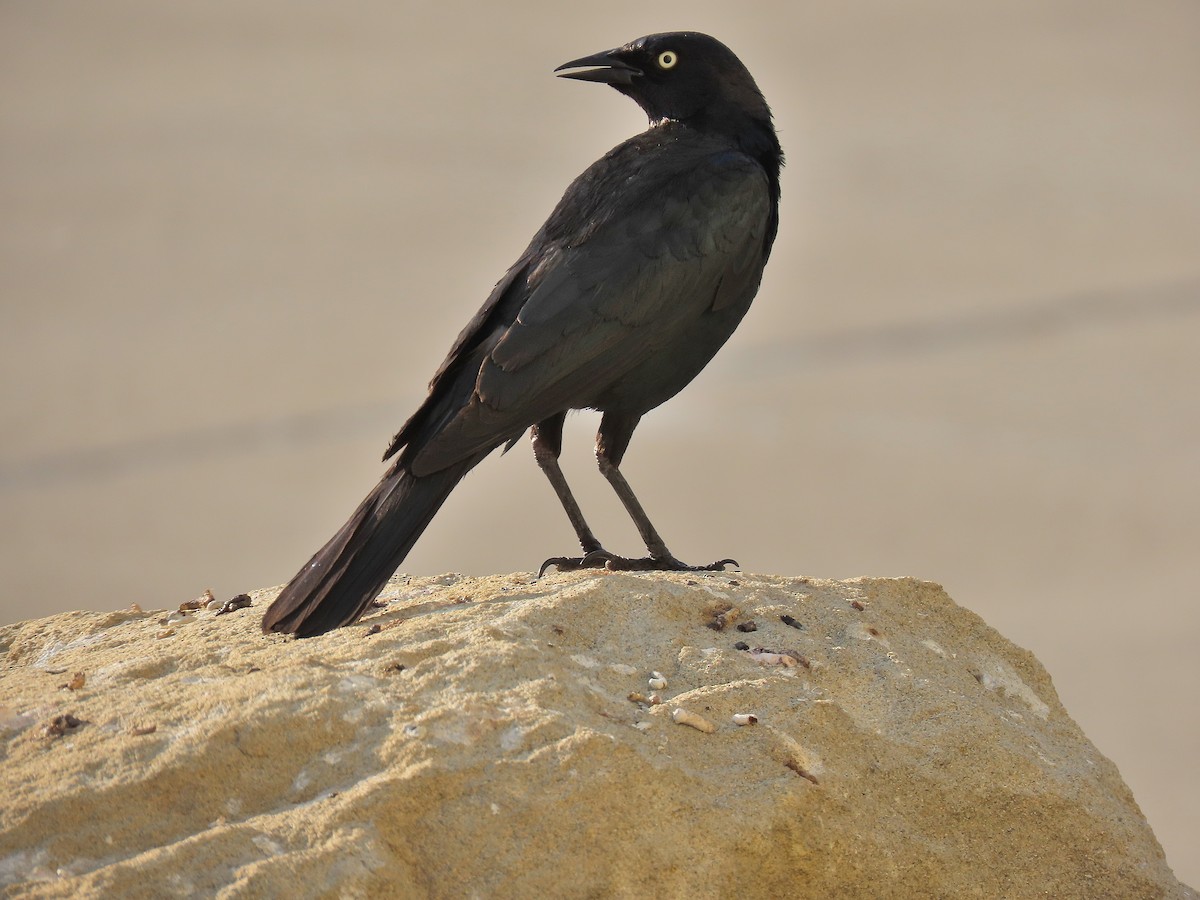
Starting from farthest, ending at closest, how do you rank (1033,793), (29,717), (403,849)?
(1033,793) → (29,717) → (403,849)

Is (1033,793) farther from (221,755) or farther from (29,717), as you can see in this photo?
(29,717)

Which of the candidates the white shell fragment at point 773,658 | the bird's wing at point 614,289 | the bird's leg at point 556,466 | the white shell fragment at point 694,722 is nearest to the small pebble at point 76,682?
the bird's wing at point 614,289

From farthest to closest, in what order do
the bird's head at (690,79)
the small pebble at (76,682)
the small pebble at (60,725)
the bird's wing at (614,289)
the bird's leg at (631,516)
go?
the bird's head at (690,79)
the bird's leg at (631,516)
the bird's wing at (614,289)
the small pebble at (76,682)
the small pebble at (60,725)

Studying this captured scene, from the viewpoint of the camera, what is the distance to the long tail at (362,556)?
3.53m

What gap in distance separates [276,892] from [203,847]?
18cm

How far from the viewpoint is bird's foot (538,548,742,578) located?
14.1ft

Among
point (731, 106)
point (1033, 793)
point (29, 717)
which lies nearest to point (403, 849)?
point (29, 717)

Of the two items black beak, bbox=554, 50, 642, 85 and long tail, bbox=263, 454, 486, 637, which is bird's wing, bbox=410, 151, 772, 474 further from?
black beak, bbox=554, 50, 642, 85

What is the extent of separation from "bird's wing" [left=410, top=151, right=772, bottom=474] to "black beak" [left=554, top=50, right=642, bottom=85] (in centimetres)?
64

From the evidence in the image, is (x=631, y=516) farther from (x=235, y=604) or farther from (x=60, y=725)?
(x=60, y=725)

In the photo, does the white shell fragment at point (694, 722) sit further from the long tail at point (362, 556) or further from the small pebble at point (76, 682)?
the small pebble at point (76, 682)

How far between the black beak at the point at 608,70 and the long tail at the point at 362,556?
1808 millimetres

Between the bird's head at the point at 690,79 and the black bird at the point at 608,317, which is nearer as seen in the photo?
the black bird at the point at 608,317

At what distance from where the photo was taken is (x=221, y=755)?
8.48ft
